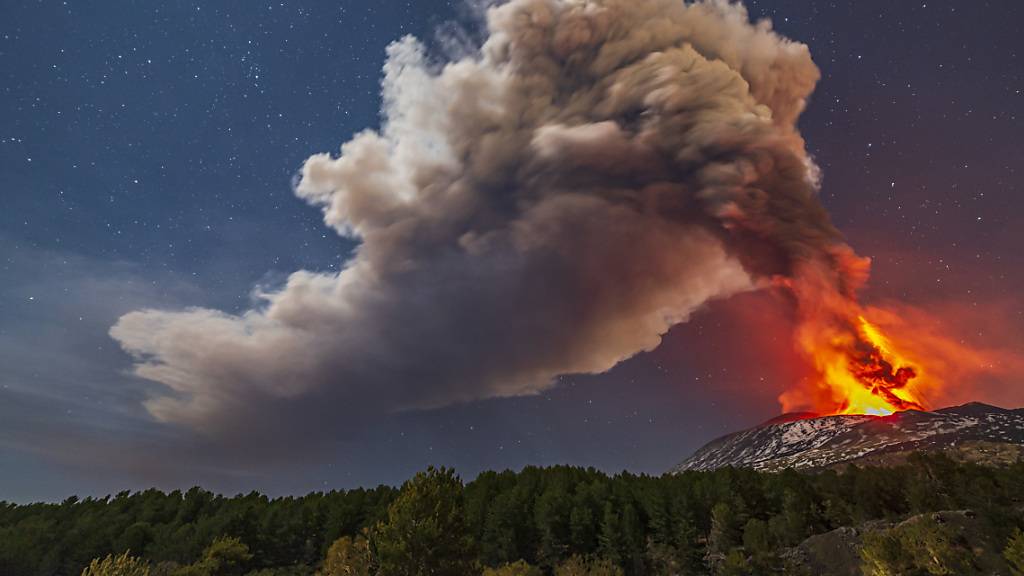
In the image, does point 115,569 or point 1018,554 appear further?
point 115,569

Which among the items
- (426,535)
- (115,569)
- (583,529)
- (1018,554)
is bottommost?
(115,569)

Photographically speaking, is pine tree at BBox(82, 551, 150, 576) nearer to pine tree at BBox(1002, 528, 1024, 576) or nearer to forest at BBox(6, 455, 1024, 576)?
forest at BBox(6, 455, 1024, 576)

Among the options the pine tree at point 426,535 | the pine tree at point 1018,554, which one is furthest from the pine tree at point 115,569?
the pine tree at point 1018,554

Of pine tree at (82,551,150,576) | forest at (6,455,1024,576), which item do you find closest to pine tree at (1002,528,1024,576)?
forest at (6,455,1024,576)

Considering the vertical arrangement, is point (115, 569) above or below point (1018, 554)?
below

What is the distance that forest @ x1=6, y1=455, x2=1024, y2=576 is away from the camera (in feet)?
194

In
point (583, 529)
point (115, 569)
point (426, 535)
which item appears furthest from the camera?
point (583, 529)

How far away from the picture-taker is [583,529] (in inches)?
3841

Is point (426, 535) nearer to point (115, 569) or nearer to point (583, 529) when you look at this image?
point (115, 569)

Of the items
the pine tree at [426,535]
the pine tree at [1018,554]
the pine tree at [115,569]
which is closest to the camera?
the pine tree at [426,535]

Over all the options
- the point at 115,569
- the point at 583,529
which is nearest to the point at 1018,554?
the point at 583,529

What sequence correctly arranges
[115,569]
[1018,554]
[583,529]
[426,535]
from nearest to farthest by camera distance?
[426,535] → [1018,554] → [115,569] → [583,529]

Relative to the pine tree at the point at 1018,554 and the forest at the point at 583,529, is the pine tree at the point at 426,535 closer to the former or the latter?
the forest at the point at 583,529

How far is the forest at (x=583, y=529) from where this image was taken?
2334 inches
